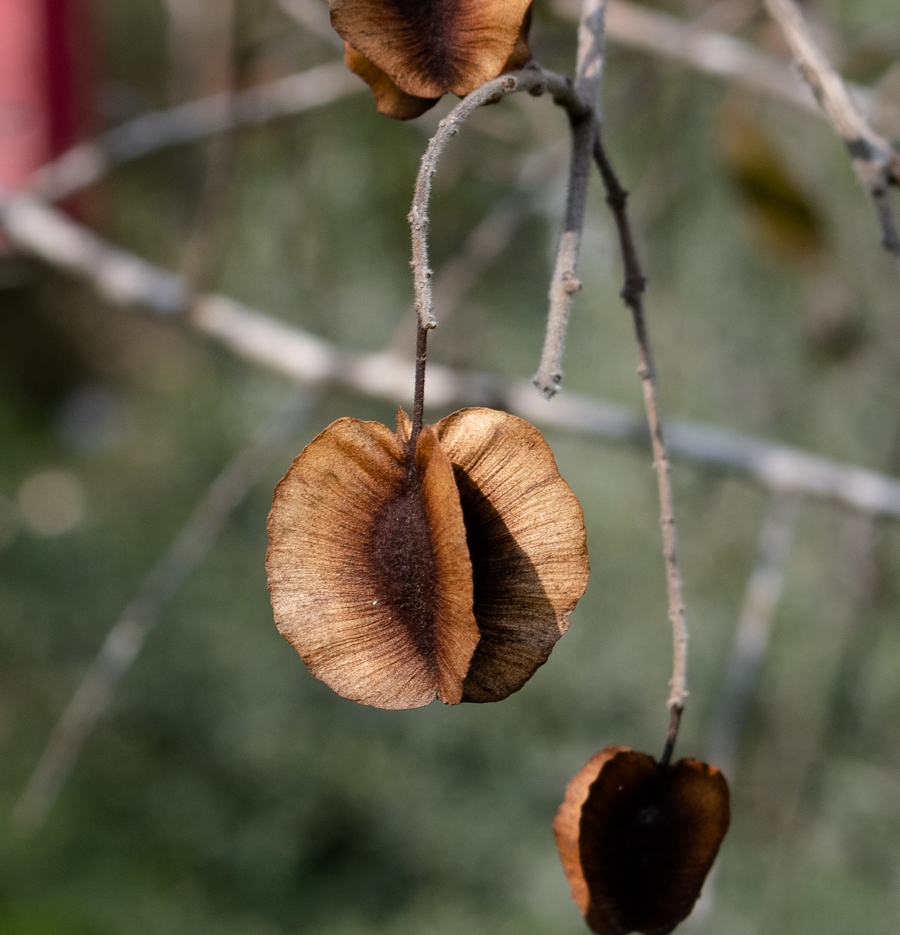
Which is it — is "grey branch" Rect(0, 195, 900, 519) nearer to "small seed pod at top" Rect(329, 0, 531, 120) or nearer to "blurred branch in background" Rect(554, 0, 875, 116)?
"blurred branch in background" Rect(554, 0, 875, 116)

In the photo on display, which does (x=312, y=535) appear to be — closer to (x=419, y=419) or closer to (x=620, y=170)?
(x=419, y=419)

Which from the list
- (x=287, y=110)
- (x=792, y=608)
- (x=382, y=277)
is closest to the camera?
(x=287, y=110)

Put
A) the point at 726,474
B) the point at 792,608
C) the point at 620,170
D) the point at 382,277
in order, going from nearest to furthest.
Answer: the point at 726,474 < the point at 792,608 < the point at 620,170 < the point at 382,277

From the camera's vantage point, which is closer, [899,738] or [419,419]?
[419,419]

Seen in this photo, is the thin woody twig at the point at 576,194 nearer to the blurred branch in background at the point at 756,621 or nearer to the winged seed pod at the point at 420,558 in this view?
the winged seed pod at the point at 420,558

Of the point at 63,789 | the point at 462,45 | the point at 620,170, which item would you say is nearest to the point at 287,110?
the point at 462,45

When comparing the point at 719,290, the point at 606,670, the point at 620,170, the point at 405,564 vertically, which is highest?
the point at 405,564
